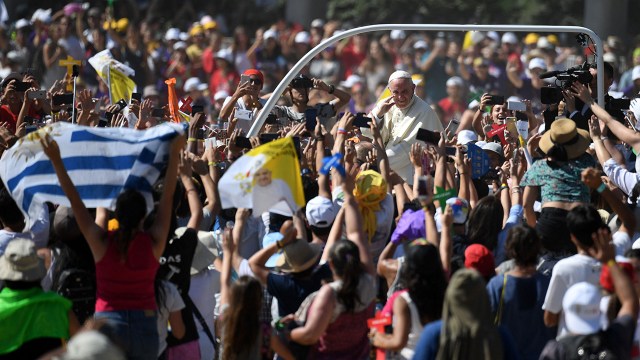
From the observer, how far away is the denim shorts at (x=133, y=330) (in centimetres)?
761

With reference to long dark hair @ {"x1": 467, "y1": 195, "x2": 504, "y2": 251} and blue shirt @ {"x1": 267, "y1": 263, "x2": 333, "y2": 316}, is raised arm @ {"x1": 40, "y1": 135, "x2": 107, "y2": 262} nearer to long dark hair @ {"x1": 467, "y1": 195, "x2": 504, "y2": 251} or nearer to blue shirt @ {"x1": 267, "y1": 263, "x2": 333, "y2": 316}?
blue shirt @ {"x1": 267, "y1": 263, "x2": 333, "y2": 316}

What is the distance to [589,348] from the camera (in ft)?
22.5

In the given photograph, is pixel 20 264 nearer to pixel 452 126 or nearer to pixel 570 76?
pixel 570 76

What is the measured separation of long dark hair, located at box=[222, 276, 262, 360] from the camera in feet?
23.8

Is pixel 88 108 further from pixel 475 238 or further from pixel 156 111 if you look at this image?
pixel 475 238

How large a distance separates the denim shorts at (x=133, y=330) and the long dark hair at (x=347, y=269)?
995 millimetres

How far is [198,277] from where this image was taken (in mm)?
8836

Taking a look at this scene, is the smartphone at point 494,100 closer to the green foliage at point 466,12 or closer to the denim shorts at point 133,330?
the denim shorts at point 133,330

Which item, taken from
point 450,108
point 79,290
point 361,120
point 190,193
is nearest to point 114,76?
point 361,120

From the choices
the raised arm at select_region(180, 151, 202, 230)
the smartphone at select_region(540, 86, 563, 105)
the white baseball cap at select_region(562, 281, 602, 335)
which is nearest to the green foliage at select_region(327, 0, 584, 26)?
the smartphone at select_region(540, 86, 563, 105)

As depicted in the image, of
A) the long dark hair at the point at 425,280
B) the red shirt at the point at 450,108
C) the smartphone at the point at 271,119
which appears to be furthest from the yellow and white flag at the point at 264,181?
the red shirt at the point at 450,108

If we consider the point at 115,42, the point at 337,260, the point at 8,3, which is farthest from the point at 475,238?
the point at 8,3

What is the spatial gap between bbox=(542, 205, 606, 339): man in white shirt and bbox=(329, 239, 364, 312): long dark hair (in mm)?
1011

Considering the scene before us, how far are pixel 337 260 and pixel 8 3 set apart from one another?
1840cm
